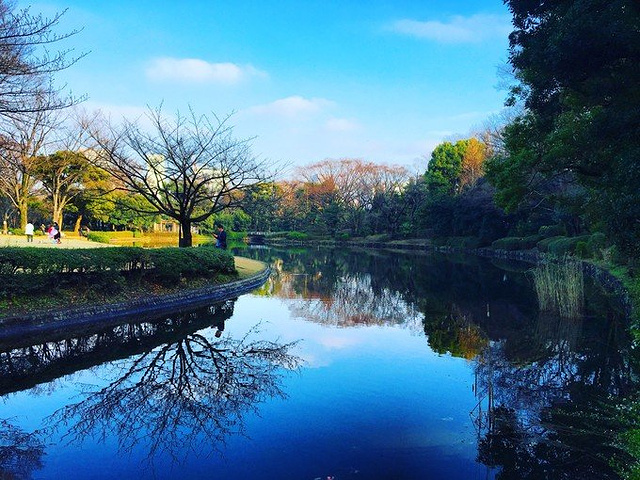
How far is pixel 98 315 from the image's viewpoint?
9977 mm

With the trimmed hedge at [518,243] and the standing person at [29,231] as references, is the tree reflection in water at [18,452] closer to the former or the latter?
the standing person at [29,231]

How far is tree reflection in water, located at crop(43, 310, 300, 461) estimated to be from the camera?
193 inches

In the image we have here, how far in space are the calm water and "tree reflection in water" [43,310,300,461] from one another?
0.09ft

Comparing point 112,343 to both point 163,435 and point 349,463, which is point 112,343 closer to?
point 163,435

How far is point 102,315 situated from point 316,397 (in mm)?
6038

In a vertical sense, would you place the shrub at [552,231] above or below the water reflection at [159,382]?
above

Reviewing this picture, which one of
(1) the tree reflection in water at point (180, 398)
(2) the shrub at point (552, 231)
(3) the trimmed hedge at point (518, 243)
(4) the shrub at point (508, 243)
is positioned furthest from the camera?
(4) the shrub at point (508, 243)

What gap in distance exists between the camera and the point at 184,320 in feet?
35.0

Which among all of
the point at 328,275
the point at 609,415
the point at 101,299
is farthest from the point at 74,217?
the point at 609,415

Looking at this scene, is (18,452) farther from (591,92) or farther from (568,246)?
(568,246)

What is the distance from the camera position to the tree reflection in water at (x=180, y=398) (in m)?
4.91

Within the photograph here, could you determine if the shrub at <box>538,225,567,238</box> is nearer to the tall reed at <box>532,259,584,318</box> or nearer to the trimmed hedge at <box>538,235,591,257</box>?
the trimmed hedge at <box>538,235,591,257</box>

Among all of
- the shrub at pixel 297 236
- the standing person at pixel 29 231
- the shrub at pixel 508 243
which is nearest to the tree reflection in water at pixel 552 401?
the standing person at pixel 29 231

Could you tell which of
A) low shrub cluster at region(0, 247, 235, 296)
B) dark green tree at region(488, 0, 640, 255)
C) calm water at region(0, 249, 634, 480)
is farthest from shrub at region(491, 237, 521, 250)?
low shrub cluster at region(0, 247, 235, 296)
